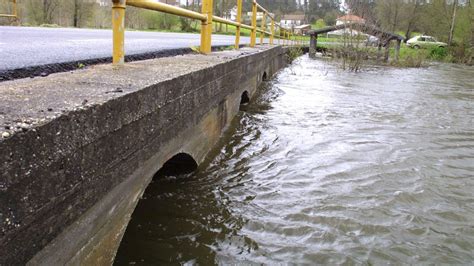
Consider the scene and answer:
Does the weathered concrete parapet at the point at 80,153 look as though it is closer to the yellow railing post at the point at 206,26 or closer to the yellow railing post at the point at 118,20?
the yellow railing post at the point at 118,20

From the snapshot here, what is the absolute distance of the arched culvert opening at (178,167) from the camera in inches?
159

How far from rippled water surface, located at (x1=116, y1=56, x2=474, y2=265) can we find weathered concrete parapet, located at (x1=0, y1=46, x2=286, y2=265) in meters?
0.73

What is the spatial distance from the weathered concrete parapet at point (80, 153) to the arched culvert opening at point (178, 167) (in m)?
0.91

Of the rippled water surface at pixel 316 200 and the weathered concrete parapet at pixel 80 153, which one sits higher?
the weathered concrete parapet at pixel 80 153

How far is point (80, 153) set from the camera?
1654mm

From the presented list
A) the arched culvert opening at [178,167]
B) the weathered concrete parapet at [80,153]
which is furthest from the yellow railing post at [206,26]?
the weathered concrete parapet at [80,153]

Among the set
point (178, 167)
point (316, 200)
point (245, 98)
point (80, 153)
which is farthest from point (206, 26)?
point (80, 153)

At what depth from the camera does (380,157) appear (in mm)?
5328

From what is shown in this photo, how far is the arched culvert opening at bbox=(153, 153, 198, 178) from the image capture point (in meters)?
4.03

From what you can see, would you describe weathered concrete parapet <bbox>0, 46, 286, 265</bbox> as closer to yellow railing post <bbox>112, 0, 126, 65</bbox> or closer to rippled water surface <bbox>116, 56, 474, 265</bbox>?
yellow railing post <bbox>112, 0, 126, 65</bbox>

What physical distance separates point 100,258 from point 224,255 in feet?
3.32

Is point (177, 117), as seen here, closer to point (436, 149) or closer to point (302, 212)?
point (302, 212)

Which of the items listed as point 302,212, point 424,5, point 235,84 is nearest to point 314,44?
point 424,5

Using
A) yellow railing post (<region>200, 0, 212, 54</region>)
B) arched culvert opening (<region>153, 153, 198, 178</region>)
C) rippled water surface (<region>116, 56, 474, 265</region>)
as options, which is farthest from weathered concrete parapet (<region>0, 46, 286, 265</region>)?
yellow railing post (<region>200, 0, 212, 54</region>)
